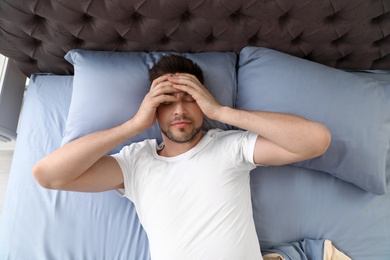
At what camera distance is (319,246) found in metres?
1.22

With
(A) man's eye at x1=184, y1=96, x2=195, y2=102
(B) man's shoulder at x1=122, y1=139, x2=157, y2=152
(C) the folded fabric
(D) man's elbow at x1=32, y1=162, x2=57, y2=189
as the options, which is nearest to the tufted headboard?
(A) man's eye at x1=184, y1=96, x2=195, y2=102

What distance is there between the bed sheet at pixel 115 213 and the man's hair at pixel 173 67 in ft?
1.57

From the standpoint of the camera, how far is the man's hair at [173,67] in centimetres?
116

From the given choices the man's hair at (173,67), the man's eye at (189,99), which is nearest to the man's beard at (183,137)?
the man's eye at (189,99)

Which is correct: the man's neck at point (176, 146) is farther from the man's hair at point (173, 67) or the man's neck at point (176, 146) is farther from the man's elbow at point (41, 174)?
the man's elbow at point (41, 174)

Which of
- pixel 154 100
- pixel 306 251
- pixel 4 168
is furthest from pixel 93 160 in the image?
pixel 4 168

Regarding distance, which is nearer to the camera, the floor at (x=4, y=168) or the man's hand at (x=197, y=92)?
the man's hand at (x=197, y=92)

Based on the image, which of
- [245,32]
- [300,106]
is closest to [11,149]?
[245,32]

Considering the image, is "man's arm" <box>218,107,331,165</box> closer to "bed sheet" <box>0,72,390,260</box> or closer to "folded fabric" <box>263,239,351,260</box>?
"bed sheet" <box>0,72,390,260</box>

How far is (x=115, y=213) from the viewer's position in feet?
3.98

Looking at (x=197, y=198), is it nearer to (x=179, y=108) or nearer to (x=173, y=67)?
(x=179, y=108)

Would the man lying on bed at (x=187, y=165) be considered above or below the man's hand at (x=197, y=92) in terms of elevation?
below

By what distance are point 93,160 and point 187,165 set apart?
33 cm

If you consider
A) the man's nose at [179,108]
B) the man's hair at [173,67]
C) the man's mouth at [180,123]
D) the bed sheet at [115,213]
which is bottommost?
the bed sheet at [115,213]
